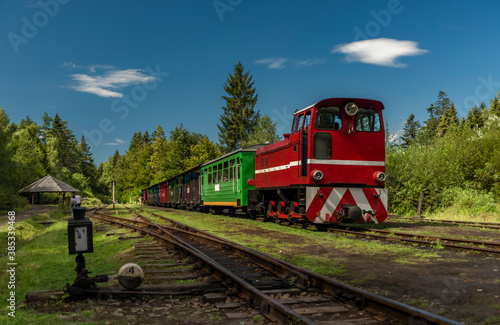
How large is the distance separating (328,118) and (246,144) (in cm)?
4316

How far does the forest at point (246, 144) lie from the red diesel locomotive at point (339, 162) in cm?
1008

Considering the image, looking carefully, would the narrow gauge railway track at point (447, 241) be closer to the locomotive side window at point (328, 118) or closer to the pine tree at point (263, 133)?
the locomotive side window at point (328, 118)

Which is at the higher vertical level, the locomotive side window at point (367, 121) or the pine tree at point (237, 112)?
the pine tree at point (237, 112)

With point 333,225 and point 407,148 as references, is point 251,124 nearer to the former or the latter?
point 407,148

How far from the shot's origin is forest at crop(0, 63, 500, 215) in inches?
850

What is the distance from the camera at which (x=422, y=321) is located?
3701mm

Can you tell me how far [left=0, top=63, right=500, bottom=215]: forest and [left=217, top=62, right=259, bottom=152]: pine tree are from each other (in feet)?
0.48

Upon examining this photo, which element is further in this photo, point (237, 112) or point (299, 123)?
point (237, 112)

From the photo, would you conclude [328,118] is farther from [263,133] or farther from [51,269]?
[263,133]

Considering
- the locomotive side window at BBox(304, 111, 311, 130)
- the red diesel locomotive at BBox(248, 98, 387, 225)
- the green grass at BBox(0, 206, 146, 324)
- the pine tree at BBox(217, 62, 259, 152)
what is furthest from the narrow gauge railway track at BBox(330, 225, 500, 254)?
the pine tree at BBox(217, 62, 259, 152)

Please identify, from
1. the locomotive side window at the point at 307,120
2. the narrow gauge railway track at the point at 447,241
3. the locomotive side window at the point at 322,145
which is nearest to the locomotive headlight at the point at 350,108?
the locomotive side window at the point at 322,145

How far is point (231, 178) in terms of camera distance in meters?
19.3

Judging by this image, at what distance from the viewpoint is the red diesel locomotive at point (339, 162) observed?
1177 centimetres

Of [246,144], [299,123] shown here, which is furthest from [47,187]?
[299,123]
